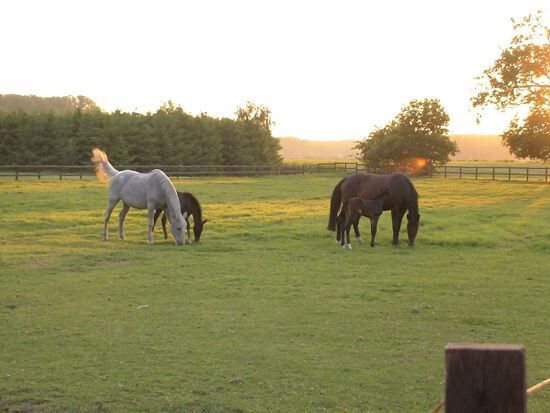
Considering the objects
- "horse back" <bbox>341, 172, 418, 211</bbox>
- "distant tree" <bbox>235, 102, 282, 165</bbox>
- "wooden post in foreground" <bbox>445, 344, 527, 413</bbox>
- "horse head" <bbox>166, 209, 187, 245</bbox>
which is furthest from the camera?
"distant tree" <bbox>235, 102, 282, 165</bbox>

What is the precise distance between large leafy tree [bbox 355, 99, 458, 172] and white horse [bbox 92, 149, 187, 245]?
1634 inches

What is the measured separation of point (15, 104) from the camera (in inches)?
5172

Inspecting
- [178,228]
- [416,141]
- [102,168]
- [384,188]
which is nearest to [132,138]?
[416,141]

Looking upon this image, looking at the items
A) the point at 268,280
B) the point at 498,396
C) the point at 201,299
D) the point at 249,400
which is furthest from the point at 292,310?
the point at 498,396

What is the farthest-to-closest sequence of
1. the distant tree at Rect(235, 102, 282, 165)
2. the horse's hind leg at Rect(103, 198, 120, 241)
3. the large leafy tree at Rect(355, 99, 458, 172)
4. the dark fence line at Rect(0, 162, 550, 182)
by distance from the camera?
the distant tree at Rect(235, 102, 282, 165), the large leafy tree at Rect(355, 99, 458, 172), the dark fence line at Rect(0, 162, 550, 182), the horse's hind leg at Rect(103, 198, 120, 241)

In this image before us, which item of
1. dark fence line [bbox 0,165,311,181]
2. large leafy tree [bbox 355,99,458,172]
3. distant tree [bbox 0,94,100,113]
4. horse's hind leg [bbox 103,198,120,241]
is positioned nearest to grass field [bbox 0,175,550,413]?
horse's hind leg [bbox 103,198,120,241]

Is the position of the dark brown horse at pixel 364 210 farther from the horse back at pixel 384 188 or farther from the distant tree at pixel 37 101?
the distant tree at pixel 37 101

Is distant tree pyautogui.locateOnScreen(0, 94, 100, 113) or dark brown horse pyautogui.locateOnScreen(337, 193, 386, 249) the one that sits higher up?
distant tree pyautogui.locateOnScreen(0, 94, 100, 113)

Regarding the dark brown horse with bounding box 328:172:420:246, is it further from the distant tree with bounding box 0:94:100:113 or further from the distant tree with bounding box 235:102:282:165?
the distant tree with bounding box 0:94:100:113

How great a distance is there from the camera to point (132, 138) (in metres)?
56.6

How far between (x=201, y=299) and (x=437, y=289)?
4121mm

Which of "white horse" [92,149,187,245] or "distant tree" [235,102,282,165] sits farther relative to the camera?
"distant tree" [235,102,282,165]

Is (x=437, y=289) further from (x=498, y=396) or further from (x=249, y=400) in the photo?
(x=498, y=396)

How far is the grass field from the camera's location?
636 cm
